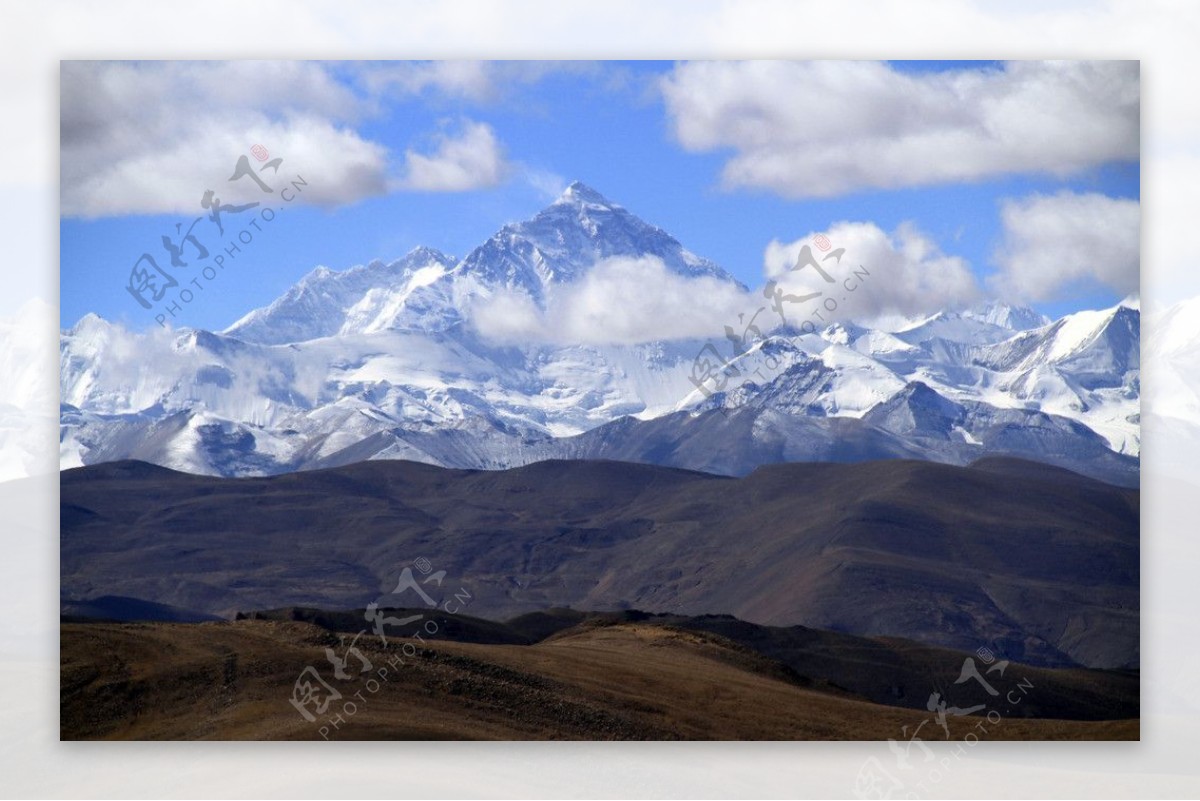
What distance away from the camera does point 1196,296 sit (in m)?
19.7

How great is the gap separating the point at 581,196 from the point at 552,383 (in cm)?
540

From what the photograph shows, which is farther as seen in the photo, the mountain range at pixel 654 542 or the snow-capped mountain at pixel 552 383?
the mountain range at pixel 654 542

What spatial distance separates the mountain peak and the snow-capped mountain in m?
0.04

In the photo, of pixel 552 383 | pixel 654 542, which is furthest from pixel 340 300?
pixel 654 542

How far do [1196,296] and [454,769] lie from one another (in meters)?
11.6

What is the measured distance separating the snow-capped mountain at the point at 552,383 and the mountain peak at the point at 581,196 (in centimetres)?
4

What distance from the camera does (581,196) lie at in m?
21.7

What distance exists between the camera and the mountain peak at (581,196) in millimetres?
21547

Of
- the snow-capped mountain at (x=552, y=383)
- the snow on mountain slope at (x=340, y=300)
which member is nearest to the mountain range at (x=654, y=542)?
the snow-capped mountain at (x=552, y=383)

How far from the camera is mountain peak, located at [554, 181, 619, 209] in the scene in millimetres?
21547

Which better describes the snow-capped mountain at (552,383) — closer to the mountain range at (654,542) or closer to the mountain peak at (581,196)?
the mountain peak at (581,196)

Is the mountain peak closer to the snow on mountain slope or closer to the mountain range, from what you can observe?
the snow on mountain slope

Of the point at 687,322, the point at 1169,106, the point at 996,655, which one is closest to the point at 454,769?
the point at 687,322

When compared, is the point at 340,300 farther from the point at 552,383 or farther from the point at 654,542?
the point at 654,542
